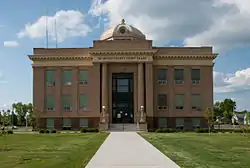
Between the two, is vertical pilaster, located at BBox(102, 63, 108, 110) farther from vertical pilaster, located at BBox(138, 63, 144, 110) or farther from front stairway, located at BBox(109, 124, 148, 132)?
vertical pilaster, located at BBox(138, 63, 144, 110)

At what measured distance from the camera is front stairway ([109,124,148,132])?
51188 millimetres

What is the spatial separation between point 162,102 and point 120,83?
293 inches

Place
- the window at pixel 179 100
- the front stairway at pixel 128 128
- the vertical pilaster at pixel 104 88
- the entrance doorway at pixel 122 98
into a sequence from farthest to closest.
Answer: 1. the window at pixel 179 100
2. the entrance doorway at pixel 122 98
3. the vertical pilaster at pixel 104 88
4. the front stairway at pixel 128 128

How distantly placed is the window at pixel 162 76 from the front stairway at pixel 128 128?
860 centimetres

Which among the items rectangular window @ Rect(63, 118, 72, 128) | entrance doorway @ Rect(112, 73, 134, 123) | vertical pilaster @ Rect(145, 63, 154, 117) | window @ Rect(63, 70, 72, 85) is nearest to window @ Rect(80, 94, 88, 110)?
rectangular window @ Rect(63, 118, 72, 128)

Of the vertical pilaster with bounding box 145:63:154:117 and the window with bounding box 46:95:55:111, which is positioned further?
the window with bounding box 46:95:55:111

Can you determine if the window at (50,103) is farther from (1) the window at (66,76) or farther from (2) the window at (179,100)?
(2) the window at (179,100)

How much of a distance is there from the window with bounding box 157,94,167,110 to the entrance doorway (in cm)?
431

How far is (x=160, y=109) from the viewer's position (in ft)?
186

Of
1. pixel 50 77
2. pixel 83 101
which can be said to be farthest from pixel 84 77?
pixel 50 77

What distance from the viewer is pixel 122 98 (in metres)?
56.8

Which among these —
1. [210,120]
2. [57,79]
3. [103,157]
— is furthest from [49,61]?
[103,157]

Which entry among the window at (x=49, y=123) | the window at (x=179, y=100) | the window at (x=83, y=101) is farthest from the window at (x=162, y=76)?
the window at (x=49, y=123)

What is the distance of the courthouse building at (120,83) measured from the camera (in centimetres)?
5569
